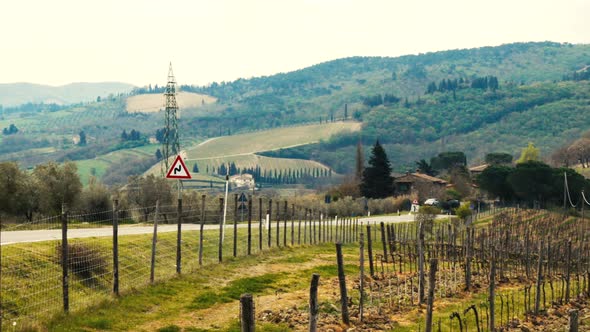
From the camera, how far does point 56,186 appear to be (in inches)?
1875

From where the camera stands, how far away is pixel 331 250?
38.2 m

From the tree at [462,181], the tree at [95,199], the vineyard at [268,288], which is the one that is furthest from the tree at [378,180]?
the vineyard at [268,288]

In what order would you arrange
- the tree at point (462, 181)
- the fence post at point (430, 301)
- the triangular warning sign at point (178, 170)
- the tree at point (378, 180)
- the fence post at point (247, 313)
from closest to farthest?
the fence post at point (247, 313)
the fence post at point (430, 301)
the triangular warning sign at point (178, 170)
the tree at point (378, 180)
the tree at point (462, 181)

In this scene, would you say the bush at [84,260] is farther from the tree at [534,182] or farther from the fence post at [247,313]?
the tree at [534,182]

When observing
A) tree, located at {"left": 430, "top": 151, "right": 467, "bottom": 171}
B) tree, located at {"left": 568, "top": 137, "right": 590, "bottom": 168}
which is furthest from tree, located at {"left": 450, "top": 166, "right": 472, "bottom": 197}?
tree, located at {"left": 568, "top": 137, "right": 590, "bottom": 168}

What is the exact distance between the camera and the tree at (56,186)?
46.8 m

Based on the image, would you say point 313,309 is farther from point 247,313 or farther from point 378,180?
point 378,180

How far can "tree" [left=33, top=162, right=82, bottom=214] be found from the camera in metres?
46.8

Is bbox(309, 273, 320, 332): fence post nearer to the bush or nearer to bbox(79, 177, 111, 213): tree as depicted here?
the bush

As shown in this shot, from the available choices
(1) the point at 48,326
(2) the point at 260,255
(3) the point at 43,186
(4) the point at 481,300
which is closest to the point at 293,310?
(1) the point at 48,326

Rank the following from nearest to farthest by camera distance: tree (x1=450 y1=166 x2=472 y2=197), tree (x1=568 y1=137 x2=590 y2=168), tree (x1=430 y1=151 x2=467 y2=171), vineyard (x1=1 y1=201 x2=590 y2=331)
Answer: vineyard (x1=1 y1=201 x2=590 y2=331)
tree (x1=450 y1=166 x2=472 y2=197)
tree (x1=568 y1=137 x2=590 y2=168)
tree (x1=430 y1=151 x2=467 y2=171)

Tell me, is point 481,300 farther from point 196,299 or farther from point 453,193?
point 453,193

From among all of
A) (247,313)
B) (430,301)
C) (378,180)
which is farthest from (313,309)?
(378,180)

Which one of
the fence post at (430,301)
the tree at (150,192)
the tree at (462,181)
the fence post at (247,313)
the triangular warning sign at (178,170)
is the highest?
the triangular warning sign at (178,170)
